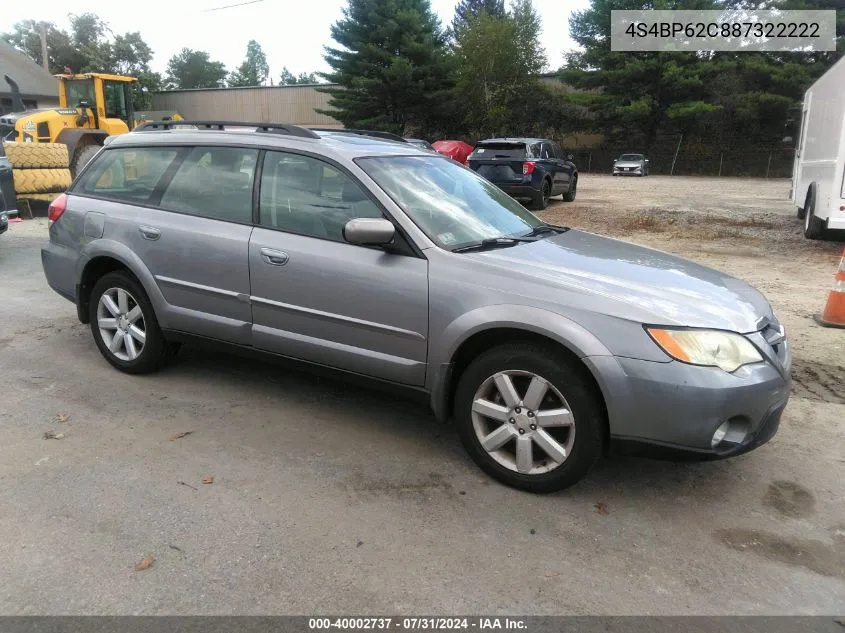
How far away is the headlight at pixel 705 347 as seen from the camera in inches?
117

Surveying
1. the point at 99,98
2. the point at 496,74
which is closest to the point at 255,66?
the point at 496,74

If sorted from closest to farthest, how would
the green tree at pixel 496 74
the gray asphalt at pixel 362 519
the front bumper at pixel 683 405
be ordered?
the gray asphalt at pixel 362 519, the front bumper at pixel 683 405, the green tree at pixel 496 74

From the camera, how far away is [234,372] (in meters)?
4.98

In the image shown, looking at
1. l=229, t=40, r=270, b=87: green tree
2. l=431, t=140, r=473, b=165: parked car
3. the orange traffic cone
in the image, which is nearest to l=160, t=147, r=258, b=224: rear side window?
the orange traffic cone

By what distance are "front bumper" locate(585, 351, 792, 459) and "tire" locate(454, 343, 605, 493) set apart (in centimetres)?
11

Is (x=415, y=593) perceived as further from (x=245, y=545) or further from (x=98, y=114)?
(x=98, y=114)

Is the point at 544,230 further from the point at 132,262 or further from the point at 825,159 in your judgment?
the point at 825,159

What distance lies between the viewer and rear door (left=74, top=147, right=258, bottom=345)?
414 centimetres

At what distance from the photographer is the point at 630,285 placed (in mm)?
3283

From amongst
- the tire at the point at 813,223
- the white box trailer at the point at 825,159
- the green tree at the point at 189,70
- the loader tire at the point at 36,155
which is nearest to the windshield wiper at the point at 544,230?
the white box trailer at the point at 825,159

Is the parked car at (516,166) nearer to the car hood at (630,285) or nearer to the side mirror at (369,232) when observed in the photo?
the car hood at (630,285)

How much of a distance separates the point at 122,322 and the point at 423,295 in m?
2.46

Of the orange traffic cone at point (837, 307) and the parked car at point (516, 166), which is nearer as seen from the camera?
the orange traffic cone at point (837, 307)

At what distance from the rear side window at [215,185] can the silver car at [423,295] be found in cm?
1
